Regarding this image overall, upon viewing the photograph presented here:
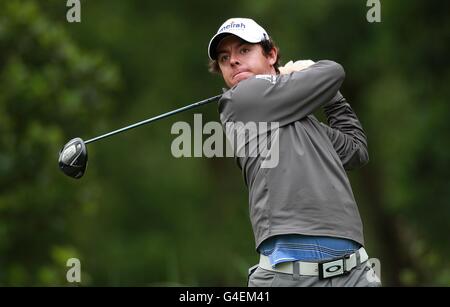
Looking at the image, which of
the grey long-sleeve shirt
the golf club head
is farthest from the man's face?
the golf club head

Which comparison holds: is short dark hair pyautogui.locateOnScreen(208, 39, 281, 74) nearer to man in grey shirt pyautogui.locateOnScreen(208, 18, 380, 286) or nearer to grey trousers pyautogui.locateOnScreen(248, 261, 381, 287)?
man in grey shirt pyautogui.locateOnScreen(208, 18, 380, 286)

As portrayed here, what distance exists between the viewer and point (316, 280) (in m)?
4.36

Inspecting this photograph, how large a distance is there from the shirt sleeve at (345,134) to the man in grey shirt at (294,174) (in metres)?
0.01

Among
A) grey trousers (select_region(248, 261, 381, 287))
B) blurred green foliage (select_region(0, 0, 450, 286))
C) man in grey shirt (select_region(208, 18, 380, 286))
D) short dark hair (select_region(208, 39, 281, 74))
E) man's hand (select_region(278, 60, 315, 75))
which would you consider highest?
blurred green foliage (select_region(0, 0, 450, 286))

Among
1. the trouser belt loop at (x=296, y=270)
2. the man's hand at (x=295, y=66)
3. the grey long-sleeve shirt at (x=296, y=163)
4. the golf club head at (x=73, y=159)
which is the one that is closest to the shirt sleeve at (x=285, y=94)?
the grey long-sleeve shirt at (x=296, y=163)

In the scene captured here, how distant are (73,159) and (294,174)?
1094mm

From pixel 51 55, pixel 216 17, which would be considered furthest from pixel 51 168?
pixel 216 17

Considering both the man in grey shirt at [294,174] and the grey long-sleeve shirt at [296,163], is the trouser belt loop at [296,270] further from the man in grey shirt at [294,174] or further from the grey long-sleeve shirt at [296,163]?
the grey long-sleeve shirt at [296,163]

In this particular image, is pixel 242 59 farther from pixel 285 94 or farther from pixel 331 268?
pixel 331 268

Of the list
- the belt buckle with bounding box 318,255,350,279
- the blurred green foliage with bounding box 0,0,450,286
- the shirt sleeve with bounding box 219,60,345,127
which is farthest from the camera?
the blurred green foliage with bounding box 0,0,450,286

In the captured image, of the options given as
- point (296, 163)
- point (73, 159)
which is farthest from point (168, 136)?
point (296, 163)

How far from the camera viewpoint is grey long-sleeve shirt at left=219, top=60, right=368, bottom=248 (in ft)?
14.4

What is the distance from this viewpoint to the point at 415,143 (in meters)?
13.6

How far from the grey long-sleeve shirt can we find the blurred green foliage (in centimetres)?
228
